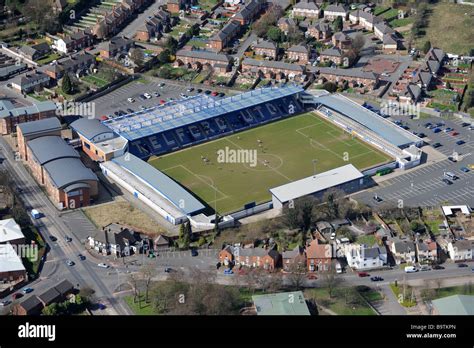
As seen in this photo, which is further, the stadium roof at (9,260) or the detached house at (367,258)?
the detached house at (367,258)

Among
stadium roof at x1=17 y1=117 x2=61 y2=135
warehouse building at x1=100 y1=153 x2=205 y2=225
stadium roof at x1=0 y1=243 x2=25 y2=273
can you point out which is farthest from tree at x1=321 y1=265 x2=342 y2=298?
stadium roof at x1=17 y1=117 x2=61 y2=135

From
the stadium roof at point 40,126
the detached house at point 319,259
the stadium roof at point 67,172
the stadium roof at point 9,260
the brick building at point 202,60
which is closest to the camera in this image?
the stadium roof at point 9,260

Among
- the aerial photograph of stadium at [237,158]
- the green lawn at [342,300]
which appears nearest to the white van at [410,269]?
the aerial photograph of stadium at [237,158]

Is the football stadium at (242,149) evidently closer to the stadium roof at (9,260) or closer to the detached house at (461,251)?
the detached house at (461,251)

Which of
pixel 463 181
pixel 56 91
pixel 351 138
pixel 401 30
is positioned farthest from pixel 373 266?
pixel 401 30

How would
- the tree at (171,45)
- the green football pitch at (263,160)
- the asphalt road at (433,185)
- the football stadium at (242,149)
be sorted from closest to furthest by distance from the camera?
the football stadium at (242,149) → the asphalt road at (433,185) → the green football pitch at (263,160) → the tree at (171,45)

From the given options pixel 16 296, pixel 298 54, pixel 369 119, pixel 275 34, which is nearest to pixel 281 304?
pixel 16 296

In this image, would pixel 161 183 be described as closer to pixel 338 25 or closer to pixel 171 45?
pixel 171 45
